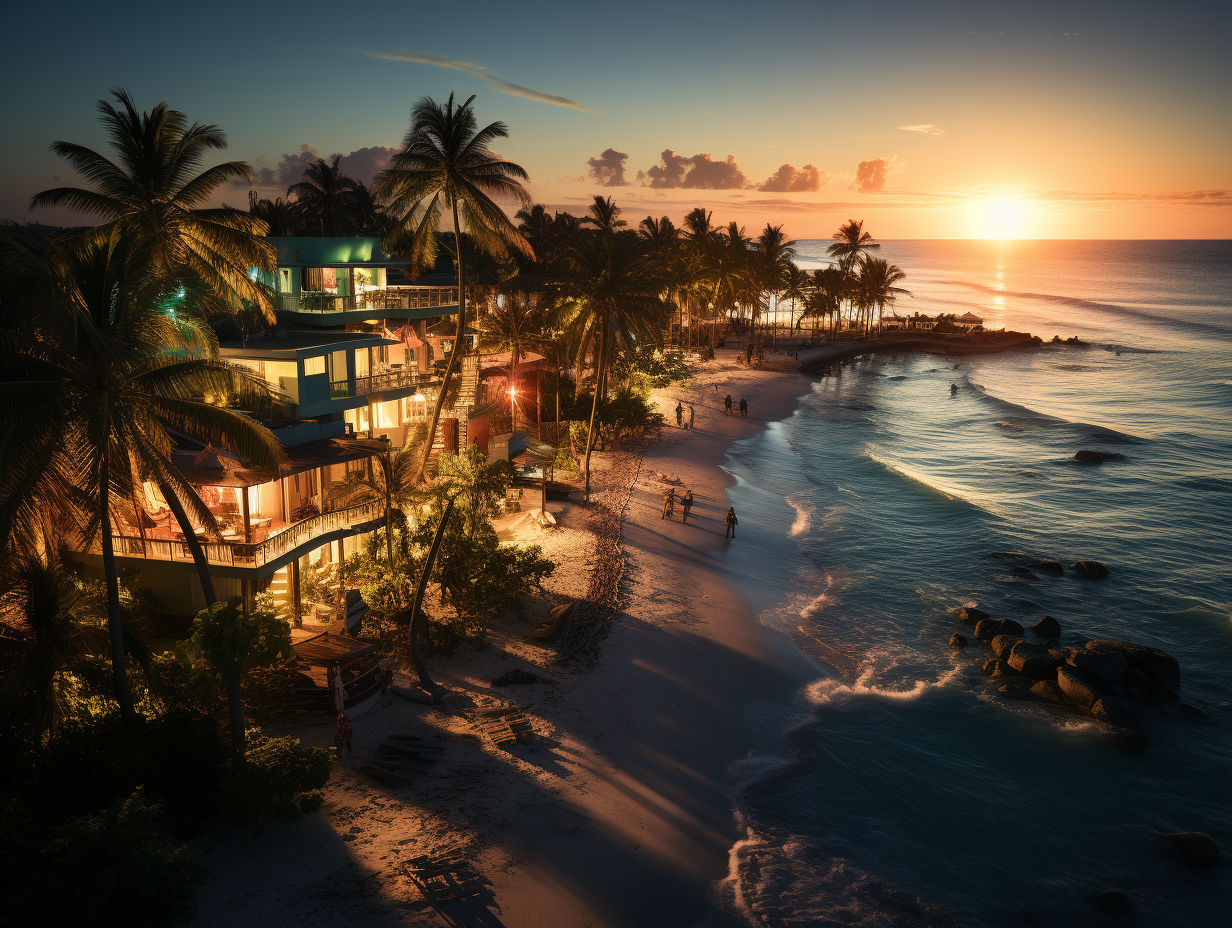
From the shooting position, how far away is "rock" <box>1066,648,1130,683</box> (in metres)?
25.9

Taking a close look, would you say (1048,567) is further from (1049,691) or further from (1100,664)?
(1049,691)

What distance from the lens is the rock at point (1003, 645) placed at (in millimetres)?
27422

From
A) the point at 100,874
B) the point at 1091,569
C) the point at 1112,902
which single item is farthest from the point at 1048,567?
the point at 100,874

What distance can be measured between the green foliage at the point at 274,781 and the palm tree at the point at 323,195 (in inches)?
2569

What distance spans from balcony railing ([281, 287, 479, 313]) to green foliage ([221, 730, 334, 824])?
22.3 m

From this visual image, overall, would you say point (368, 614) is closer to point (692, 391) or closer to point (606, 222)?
point (606, 222)

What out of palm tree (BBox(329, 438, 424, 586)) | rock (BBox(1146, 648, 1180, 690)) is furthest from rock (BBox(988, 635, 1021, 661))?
palm tree (BBox(329, 438, 424, 586))

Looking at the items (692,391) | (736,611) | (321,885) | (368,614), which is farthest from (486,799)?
(692,391)

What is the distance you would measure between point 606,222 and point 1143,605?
39.6m

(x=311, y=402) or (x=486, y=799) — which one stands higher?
(x=311, y=402)

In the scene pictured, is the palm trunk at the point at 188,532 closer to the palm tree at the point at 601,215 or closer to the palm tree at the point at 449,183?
the palm tree at the point at 449,183

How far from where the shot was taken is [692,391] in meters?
73.9

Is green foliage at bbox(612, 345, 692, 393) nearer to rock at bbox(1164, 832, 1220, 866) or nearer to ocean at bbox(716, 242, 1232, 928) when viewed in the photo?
ocean at bbox(716, 242, 1232, 928)

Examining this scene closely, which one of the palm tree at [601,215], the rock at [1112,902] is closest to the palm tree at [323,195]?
the palm tree at [601,215]
